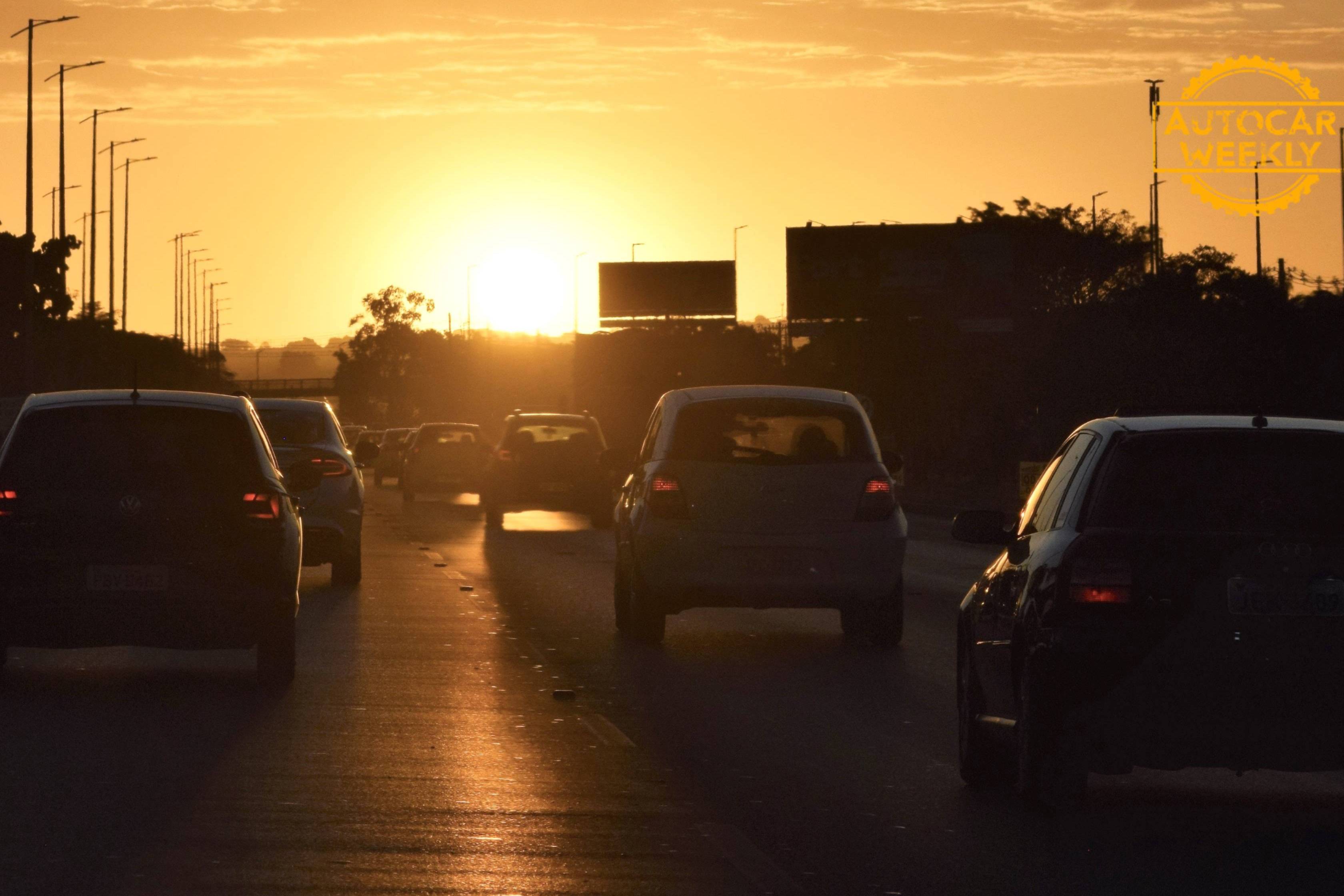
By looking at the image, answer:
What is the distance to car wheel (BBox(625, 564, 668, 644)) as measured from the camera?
1584cm

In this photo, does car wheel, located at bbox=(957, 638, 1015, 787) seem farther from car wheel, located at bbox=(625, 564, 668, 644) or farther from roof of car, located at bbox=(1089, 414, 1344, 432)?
car wheel, located at bbox=(625, 564, 668, 644)

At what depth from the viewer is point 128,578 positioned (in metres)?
12.7

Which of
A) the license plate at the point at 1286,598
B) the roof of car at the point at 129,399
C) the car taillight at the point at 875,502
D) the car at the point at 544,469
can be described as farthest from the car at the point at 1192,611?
the car at the point at 544,469

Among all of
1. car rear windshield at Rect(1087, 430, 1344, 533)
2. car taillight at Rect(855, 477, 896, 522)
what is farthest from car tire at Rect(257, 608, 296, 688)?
car rear windshield at Rect(1087, 430, 1344, 533)

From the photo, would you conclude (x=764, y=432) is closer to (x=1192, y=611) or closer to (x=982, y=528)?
(x=982, y=528)

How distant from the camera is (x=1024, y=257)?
90.3 metres

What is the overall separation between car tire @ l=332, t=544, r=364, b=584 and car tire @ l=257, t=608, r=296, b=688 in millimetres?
8475

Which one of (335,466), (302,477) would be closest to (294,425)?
(335,466)

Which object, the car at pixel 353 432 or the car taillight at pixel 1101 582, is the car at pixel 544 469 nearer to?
the car taillight at pixel 1101 582

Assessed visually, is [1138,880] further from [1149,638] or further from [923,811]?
[923,811]

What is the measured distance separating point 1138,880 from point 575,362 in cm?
12385

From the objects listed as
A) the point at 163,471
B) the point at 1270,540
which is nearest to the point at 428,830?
the point at 1270,540

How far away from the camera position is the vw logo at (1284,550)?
8.10m

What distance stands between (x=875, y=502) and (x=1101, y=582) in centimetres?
732
